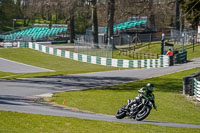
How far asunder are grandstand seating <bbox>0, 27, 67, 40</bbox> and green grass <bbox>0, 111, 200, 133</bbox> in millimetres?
56847

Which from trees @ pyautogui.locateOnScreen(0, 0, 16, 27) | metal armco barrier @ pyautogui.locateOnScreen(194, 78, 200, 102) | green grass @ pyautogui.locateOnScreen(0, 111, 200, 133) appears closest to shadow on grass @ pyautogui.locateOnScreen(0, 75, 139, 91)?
metal armco barrier @ pyautogui.locateOnScreen(194, 78, 200, 102)

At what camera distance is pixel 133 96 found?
2241cm

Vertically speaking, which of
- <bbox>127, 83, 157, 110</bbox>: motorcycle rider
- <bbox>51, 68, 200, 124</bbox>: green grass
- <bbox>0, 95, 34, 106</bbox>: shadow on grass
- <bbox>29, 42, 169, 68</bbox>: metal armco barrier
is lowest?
<bbox>29, 42, 169, 68</bbox>: metal armco barrier

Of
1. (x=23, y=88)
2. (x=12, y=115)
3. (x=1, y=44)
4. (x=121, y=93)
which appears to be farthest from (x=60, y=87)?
(x=1, y=44)

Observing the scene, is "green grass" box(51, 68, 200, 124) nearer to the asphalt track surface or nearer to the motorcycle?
the asphalt track surface

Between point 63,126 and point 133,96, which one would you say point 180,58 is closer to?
point 133,96

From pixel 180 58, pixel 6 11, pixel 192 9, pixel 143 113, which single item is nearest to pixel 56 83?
pixel 192 9

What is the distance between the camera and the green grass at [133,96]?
18156 millimetres

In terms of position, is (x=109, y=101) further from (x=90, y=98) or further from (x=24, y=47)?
(x=24, y=47)

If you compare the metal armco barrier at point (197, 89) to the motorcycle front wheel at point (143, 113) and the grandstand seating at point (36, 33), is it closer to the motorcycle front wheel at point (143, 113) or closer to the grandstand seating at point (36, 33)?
the motorcycle front wheel at point (143, 113)

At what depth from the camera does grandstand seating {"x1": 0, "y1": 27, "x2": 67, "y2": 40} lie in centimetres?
7138

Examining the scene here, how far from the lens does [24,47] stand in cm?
5862

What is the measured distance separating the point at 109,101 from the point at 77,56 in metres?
27.2

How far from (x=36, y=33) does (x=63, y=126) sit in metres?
62.2
